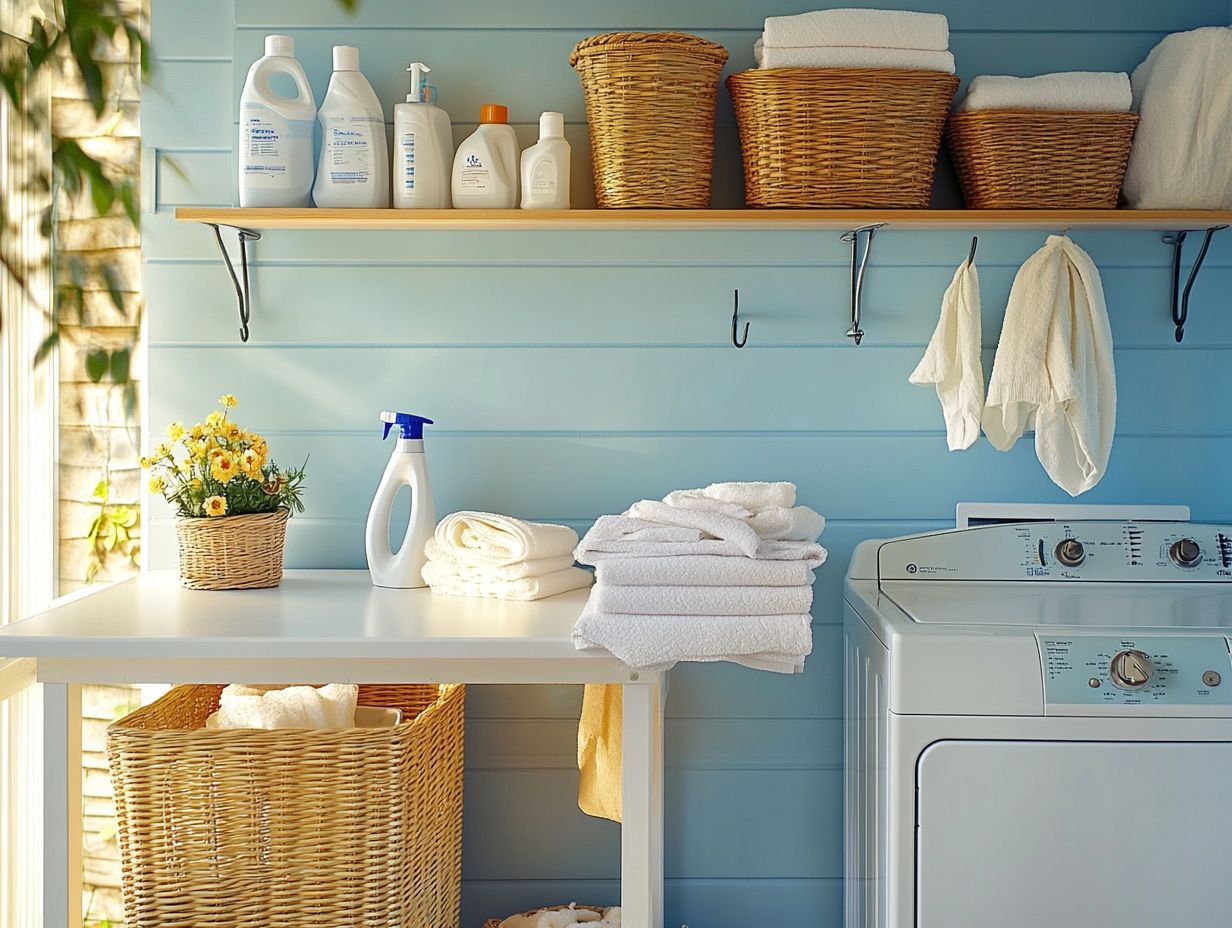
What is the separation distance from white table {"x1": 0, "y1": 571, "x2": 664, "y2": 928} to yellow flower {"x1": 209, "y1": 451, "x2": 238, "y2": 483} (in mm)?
249

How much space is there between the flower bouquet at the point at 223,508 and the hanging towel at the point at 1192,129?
159 centimetres

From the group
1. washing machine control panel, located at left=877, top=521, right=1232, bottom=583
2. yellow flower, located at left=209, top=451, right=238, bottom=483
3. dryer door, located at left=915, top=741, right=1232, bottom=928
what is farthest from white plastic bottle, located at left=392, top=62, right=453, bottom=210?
dryer door, located at left=915, top=741, right=1232, bottom=928

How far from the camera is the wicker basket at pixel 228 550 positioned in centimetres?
188

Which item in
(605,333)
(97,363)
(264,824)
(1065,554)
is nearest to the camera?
(97,363)

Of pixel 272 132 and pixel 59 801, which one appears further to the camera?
pixel 272 132

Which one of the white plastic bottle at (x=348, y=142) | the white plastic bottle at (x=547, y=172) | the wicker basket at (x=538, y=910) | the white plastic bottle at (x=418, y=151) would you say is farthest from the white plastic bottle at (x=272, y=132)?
the wicker basket at (x=538, y=910)

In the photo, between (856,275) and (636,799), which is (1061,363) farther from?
(636,799)

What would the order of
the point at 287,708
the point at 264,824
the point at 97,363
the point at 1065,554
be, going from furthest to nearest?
1. the point at 1065,554
2. the point at 287,708
3. the point at 264,824
4. the point at 97,363

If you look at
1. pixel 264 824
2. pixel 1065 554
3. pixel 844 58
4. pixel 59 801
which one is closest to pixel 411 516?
pixel 264 824

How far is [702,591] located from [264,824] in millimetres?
724

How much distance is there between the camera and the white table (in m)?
1.54

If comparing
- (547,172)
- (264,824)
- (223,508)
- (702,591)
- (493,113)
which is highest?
(493,113)

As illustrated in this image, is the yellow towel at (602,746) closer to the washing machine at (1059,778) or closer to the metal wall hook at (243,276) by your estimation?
the washing machine at (1059,778)

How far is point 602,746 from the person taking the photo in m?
1.89
